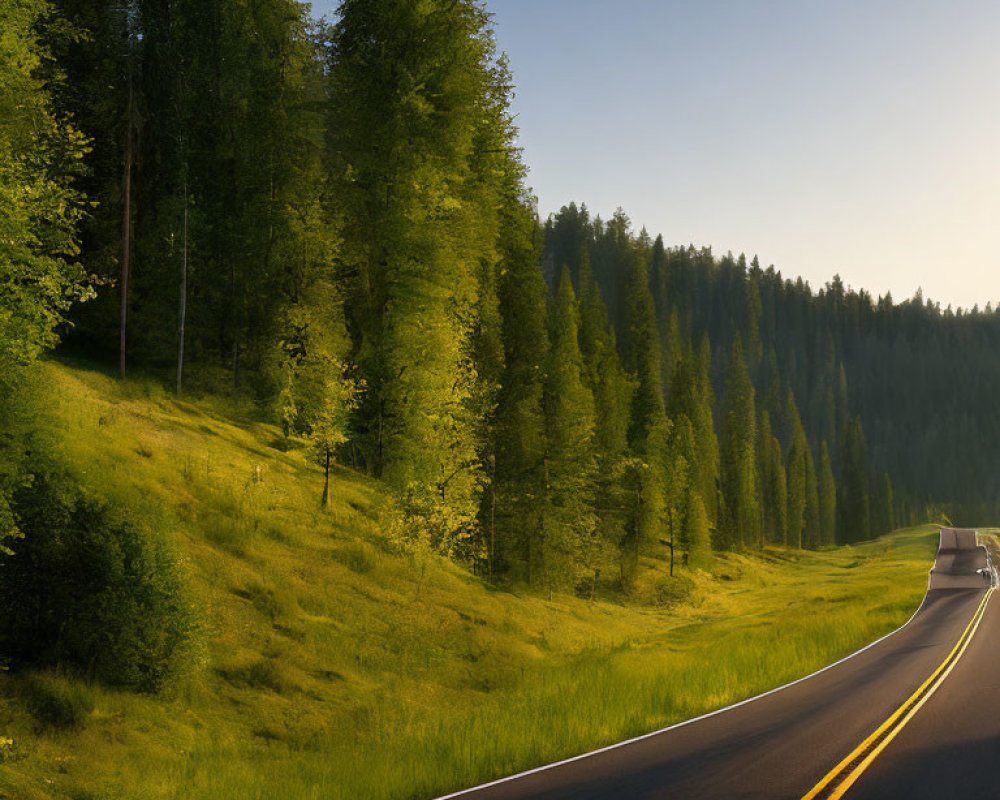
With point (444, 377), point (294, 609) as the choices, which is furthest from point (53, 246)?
point (444, 377)

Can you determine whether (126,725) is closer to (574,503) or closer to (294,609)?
(294,609)

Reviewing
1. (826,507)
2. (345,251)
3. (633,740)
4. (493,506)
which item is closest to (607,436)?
(493,506)

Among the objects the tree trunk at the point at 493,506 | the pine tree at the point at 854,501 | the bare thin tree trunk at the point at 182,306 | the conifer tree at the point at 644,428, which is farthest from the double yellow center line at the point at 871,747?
the pine tree at the point at 854,501

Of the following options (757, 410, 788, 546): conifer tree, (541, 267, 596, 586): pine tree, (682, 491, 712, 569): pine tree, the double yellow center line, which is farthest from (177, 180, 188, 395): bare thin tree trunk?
(757, 410, 788, 546): conifer tree

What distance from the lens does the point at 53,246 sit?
13969 millimetres

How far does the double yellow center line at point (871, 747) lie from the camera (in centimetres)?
1023

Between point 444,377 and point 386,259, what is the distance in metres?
5.22

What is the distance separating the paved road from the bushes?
277 inches

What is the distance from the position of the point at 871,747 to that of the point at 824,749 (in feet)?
3.19

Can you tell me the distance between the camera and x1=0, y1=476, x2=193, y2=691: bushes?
1262 cm

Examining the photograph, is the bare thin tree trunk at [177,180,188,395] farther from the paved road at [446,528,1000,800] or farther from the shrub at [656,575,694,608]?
the shrub at [656,575,694,608]

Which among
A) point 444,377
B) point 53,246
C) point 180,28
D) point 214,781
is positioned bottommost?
point 214,781

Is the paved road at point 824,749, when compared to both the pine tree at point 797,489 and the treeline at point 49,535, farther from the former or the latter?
the pine tree at point 797,489

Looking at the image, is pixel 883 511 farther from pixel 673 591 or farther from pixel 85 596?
pixel 85 596
